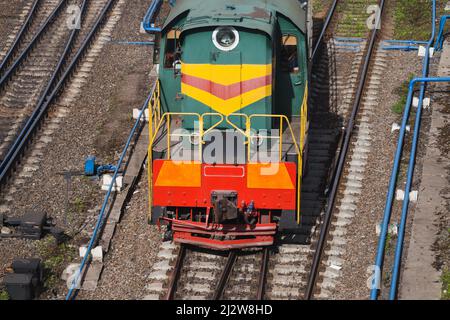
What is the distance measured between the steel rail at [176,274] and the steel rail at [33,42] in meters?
7.71

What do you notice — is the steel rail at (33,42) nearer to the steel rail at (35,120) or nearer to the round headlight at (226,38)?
the steel rail at (35,120)

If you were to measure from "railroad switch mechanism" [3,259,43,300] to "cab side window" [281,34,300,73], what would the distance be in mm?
5060

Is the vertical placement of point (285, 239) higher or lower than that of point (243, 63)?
lower

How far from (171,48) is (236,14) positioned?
1.38 m

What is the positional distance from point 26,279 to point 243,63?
15.2 ft

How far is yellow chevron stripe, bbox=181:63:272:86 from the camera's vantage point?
1305cm

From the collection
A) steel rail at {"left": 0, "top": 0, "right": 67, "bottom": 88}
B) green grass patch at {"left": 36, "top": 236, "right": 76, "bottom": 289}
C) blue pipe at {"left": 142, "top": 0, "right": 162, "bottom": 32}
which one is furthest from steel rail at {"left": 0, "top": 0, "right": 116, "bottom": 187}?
green grass patch at {"left": 36, "top": 236, "right": 76, "bottom": 289}

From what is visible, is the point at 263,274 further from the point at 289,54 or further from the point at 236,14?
the point at 236,14

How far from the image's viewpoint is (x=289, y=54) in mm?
13781

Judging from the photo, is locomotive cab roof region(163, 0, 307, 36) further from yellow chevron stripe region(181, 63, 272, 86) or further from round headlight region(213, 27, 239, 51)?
yellow chevron stripe region(181, 63, 272, 86)

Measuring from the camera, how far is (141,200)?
14.9 meters
